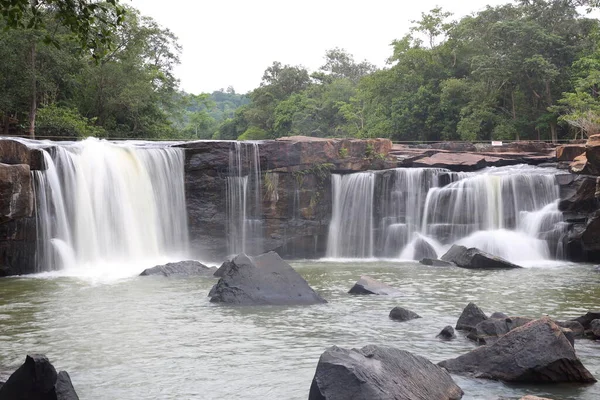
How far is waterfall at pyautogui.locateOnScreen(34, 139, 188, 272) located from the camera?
19609 mm

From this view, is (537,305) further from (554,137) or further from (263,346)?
(554,137)

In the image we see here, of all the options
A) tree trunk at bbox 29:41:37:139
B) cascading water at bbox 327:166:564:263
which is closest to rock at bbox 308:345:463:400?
cascading water at bbox 327:166:564:263

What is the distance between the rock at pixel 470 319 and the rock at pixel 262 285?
131 inches

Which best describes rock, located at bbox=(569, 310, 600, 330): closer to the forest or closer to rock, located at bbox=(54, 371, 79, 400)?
rock, located at bbox=(54, 371, 79, 400)

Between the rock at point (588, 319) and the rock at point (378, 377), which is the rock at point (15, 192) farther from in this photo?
the rock at point (588, 319)

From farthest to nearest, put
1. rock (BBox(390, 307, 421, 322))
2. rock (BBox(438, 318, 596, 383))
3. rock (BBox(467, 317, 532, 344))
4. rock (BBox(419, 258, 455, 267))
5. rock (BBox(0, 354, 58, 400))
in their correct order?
rock (BBox(419, 258, 455, 267)) < rock (BBox(390, 307, 421, 322)) < rock (BBox(467, 317, 532, 344)) < rock (BBox(438, 318, 596, 383)) < rock (BBox(0, 354, 58, 400))

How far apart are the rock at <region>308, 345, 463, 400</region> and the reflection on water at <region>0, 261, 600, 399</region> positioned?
42 centimetres

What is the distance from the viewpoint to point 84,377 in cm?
725

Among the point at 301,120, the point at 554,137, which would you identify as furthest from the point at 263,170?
the point at 301,120

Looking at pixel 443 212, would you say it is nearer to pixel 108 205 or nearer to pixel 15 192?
pixel 108 205

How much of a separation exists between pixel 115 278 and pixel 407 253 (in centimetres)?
1083

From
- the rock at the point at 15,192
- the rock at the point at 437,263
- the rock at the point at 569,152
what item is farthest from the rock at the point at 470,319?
the rock at the point at 569,152

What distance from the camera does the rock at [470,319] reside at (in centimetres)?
930

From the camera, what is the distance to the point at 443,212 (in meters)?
23.7
